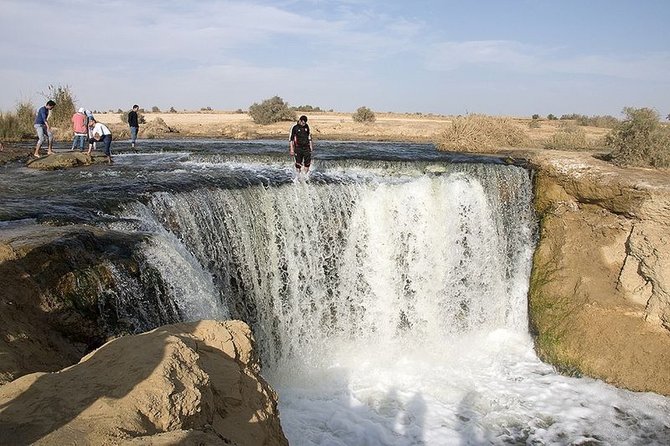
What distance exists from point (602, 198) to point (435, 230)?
3075mm

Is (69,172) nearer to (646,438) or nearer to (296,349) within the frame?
(296,349)

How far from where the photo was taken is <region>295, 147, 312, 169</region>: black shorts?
34.0ft

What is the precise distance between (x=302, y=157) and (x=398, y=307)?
3674 mm

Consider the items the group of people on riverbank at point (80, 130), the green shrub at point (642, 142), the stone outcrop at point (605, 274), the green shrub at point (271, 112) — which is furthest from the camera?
the green shrub at point (271, 112)

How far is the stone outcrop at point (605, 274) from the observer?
823cm

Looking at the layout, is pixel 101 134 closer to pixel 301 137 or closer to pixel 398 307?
pixel 301 137

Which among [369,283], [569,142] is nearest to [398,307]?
[369,283]

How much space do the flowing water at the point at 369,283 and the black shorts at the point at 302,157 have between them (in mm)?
231

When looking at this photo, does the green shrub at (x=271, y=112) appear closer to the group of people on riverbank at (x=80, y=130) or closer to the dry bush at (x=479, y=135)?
the dry bush at (x=479, y=135)

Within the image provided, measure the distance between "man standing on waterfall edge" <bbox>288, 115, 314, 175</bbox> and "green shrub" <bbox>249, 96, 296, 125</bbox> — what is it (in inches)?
691

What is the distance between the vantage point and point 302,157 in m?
10.5

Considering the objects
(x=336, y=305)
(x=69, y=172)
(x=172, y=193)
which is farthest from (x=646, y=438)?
(x=69, y=172)

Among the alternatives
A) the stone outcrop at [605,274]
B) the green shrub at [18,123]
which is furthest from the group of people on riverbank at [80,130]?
the stone outcrop at [605,274]

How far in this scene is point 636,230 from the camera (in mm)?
8578
